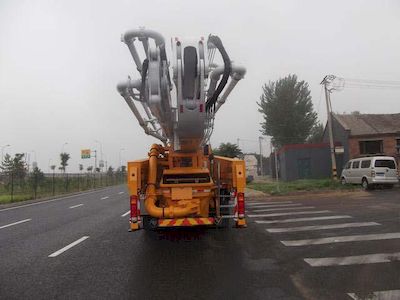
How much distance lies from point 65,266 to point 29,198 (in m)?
23.6

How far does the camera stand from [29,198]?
1161 inches

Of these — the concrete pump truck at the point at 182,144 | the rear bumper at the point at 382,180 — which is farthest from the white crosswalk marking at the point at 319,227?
the rear bumper at the point at 382,180

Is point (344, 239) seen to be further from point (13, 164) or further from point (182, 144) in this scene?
point (13, 164)

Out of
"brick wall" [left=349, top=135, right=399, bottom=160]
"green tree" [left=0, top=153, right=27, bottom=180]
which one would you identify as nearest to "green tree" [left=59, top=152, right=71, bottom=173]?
"green tree" [left=0, top=153, right=27, bottom=180]

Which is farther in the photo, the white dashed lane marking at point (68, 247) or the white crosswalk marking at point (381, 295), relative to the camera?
the white dashed lane marking at point (68, 247)

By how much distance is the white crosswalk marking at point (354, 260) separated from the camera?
7345 mm

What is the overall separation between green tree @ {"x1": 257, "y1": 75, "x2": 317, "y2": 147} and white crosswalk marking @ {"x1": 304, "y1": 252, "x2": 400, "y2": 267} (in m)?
48.1

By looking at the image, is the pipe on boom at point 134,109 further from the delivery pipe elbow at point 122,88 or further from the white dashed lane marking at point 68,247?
the white dashed lane marking at point 68,247

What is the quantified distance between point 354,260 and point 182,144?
393 cm

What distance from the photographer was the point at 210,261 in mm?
7930

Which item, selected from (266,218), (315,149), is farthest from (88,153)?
(266,218)

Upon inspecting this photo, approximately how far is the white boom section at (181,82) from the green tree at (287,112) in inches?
1905

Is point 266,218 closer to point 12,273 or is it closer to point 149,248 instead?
point 149,248

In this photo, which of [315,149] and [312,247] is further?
[315,149]
